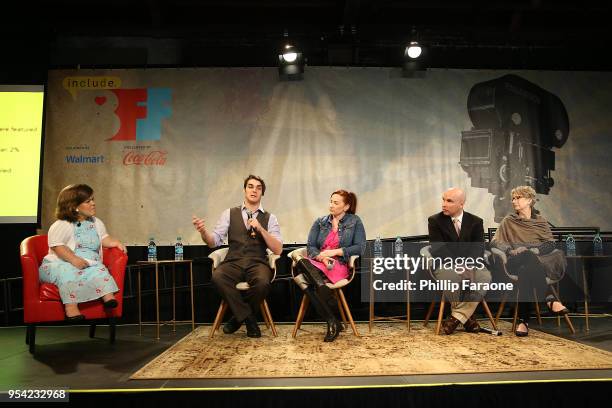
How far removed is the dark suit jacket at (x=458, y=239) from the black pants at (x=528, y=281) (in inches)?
15.4

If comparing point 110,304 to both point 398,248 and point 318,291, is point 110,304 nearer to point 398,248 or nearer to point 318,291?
point 318,291

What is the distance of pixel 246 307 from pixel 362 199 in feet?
6.39

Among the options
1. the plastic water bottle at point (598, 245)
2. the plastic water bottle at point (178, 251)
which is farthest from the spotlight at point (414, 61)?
the plastic water bottle at point (178, 251)

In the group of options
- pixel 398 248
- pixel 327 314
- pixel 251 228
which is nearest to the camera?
pixel 327 314

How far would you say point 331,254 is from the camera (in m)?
4.39

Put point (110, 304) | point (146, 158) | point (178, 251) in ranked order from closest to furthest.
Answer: point (110, 304)
point (178, 251)
point (146, 158)

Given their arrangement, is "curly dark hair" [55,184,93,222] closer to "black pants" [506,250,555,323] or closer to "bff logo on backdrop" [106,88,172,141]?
"bff logo on backdrop" [106,88,172,141]

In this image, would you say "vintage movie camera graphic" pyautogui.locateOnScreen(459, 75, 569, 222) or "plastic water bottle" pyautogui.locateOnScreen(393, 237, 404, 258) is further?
"vintage movie camera graphic" pyautogui.locateOnScreen(459, 75, 569, 222)

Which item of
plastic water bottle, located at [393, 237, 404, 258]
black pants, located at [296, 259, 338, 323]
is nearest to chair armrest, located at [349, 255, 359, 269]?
black pants, located at [296, 259, 338, 323]

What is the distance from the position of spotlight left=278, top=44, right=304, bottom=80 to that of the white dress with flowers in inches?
107

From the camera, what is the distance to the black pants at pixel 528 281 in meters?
4.40

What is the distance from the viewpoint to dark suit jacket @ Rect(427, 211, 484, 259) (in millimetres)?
4410

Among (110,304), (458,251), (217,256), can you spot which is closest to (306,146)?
(217,256)

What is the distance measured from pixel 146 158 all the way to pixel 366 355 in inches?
132
